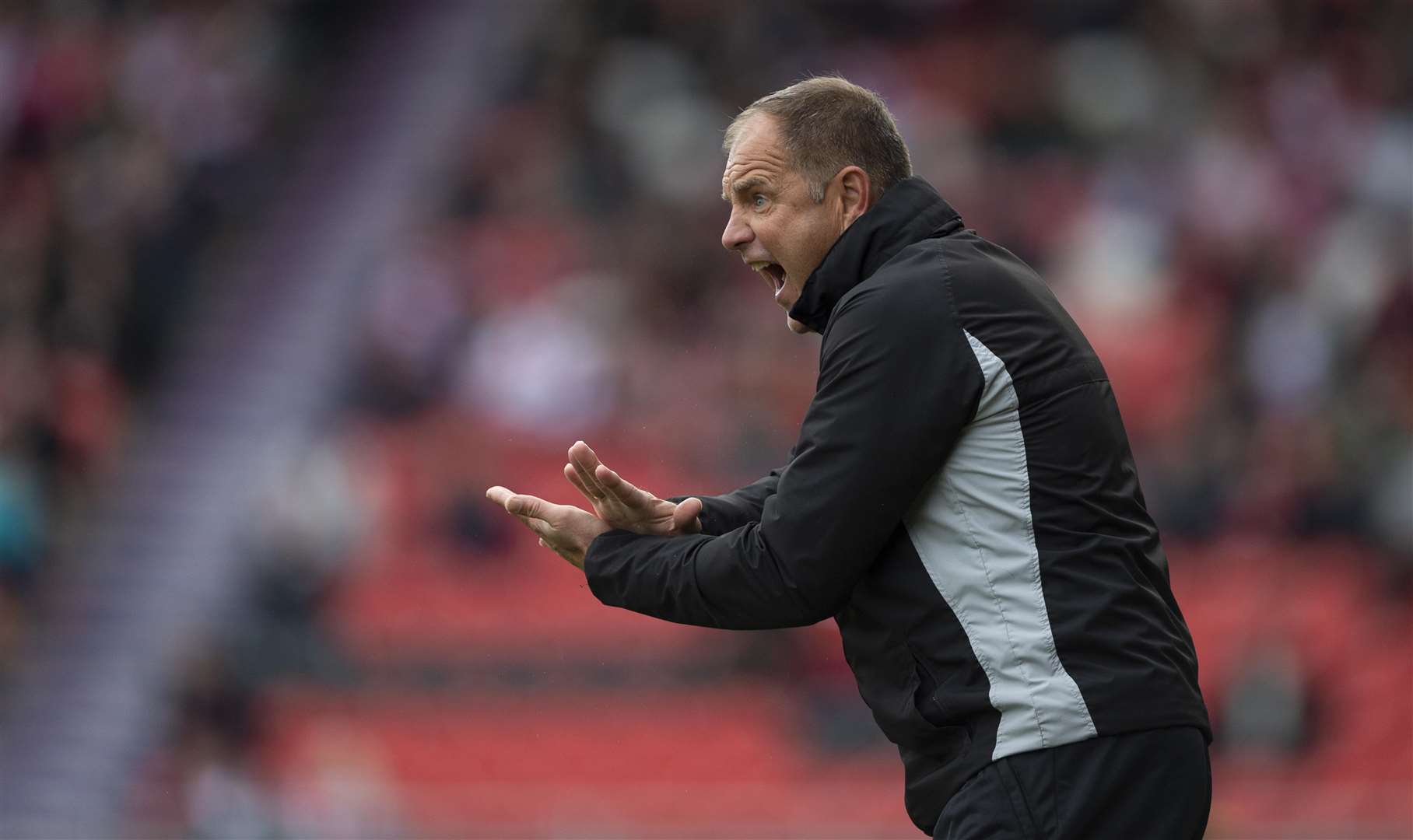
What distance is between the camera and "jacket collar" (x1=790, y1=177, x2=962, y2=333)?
324 cm

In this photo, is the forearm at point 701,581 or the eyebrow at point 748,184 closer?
the forearm at point 701,581

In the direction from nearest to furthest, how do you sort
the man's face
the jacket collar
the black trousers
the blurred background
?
1. the black trousers
2. the jacket collar
3. the man's face
4. the blurred background

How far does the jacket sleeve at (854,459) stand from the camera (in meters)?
3.02

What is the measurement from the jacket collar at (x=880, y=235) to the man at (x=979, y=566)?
0.06ft

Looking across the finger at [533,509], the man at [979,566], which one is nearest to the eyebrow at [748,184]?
the man at [979,566]

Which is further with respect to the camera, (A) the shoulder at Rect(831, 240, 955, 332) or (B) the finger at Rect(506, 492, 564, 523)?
(B) the finger at Rect(506, 492, 564, 523)

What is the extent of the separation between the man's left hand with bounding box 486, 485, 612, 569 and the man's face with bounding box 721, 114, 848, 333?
0.50 meters

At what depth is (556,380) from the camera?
11273 millimetres

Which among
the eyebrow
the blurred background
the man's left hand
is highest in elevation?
the eyebrow

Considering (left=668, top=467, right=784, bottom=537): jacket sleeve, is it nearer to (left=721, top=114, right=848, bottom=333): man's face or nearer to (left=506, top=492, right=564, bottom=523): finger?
(left=506, top=492, right=564, bottom=523): finger

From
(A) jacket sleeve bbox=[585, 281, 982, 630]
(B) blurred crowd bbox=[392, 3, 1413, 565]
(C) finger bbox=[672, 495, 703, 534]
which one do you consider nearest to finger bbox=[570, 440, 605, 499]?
(C) finger bbox=[672, 495, 703, 534]

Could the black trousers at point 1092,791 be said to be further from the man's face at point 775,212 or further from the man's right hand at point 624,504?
the man's face at point 775,212

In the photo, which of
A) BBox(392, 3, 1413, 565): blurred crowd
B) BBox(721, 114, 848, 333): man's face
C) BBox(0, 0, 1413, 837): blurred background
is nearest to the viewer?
BBox(721, 114, 848, 333): man's face

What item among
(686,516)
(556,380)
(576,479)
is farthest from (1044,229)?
(576,479)
